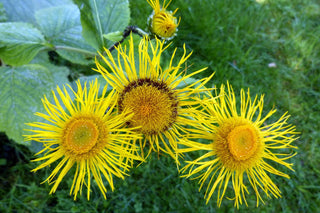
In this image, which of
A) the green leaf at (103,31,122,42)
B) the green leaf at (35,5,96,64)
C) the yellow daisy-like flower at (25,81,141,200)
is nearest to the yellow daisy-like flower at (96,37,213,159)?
the yellow daisy-like flower at (25,81,141,200)

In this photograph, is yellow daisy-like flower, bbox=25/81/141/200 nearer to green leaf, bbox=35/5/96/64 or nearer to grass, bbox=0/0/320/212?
grass, bbox=0/0/320/212

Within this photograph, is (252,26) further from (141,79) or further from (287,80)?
(141,79)

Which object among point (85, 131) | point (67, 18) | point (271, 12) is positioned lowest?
point (85, 131)

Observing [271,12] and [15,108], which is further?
[271,12]

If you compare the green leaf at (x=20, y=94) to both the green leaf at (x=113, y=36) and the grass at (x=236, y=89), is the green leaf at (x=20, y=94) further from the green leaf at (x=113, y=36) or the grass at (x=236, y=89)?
the green leaf at (x=113, y=36)

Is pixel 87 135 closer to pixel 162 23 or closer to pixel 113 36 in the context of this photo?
pixel 113 36

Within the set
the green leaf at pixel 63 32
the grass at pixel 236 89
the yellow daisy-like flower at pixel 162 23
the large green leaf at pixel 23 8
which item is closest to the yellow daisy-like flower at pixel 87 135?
the yellow daisy-like flower at pixel 162 23

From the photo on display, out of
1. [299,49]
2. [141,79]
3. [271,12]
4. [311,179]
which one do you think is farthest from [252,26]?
[141,79]

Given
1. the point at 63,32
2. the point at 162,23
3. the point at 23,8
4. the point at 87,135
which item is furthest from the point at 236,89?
the point at 23,8
